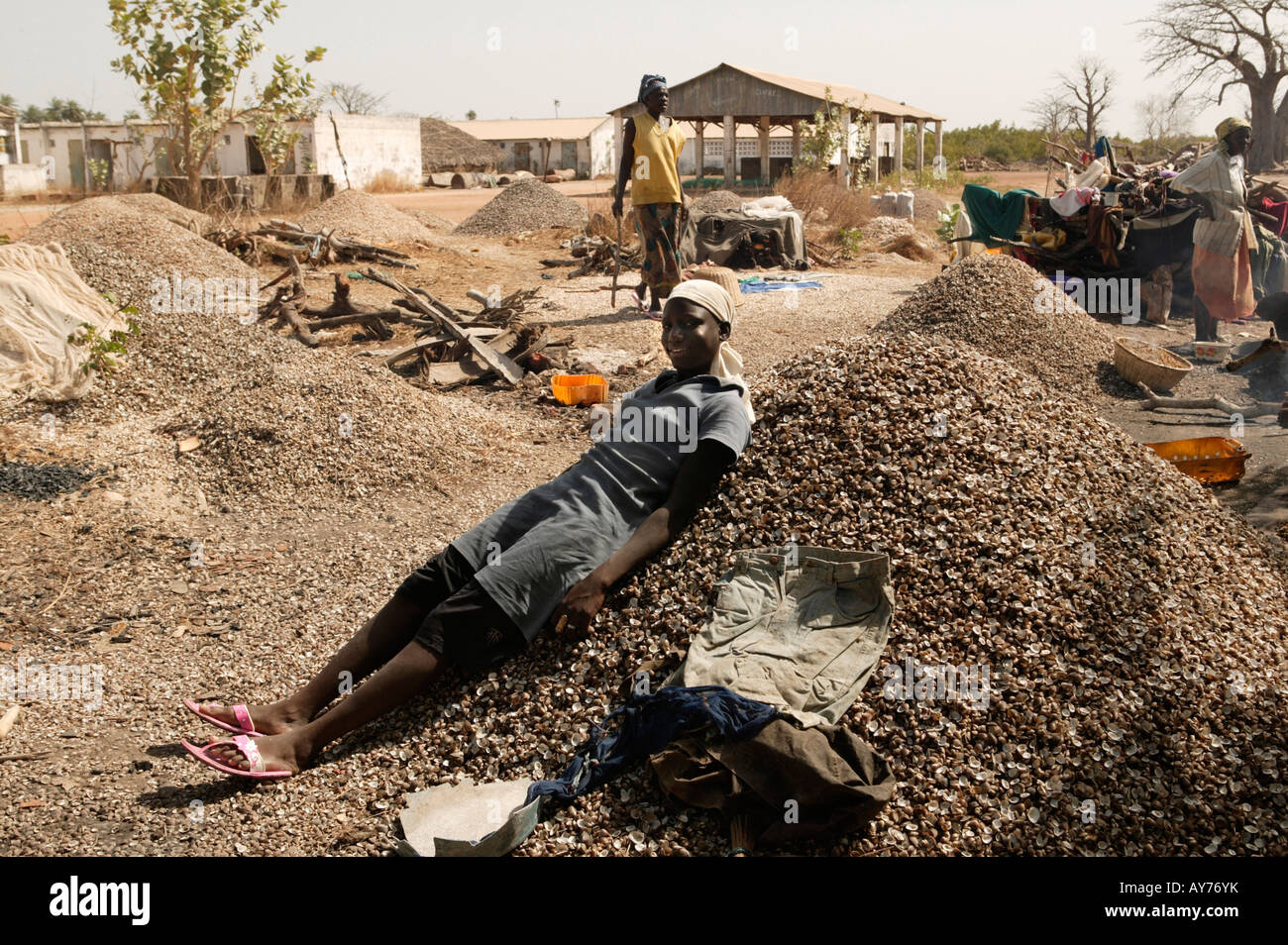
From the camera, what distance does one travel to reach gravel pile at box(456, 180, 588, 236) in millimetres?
16391

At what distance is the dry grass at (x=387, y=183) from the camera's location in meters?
27.5

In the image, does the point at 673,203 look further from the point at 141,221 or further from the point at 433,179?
the point at 433,179

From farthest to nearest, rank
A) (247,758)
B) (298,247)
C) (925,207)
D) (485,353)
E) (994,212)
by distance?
1. (925,207)
2. (298,247)
3. (994,212)
4. (485,353)
5. (247,758)

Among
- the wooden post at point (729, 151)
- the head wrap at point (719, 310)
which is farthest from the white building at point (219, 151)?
the head wrap at point (719, 310)

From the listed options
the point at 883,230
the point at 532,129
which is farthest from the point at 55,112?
the point at 883,230

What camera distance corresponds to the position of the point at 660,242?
27.8 ft

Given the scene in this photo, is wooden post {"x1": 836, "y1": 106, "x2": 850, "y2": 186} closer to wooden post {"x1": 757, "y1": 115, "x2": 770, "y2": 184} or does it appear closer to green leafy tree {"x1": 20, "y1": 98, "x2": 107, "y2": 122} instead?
wooden post {"x1": 757, "y1": 115, "x2": 770, "y2": 184}

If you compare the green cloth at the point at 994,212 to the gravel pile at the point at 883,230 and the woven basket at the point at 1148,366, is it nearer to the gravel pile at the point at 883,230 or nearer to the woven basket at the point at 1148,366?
the woven basket at the point at 1148,366

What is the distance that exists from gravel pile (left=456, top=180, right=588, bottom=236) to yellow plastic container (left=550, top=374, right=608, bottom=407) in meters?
10.3

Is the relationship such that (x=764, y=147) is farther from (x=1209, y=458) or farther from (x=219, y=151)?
(x=1209, y=458)

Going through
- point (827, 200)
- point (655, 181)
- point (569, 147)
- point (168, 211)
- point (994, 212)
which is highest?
point (569, 147)

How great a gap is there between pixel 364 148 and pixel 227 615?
2602cm

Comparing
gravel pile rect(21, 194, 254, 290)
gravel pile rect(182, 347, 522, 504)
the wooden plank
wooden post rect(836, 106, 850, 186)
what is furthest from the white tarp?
wooden post rect(836, 106, 850, 186)

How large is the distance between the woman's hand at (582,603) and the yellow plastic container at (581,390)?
149 inches
